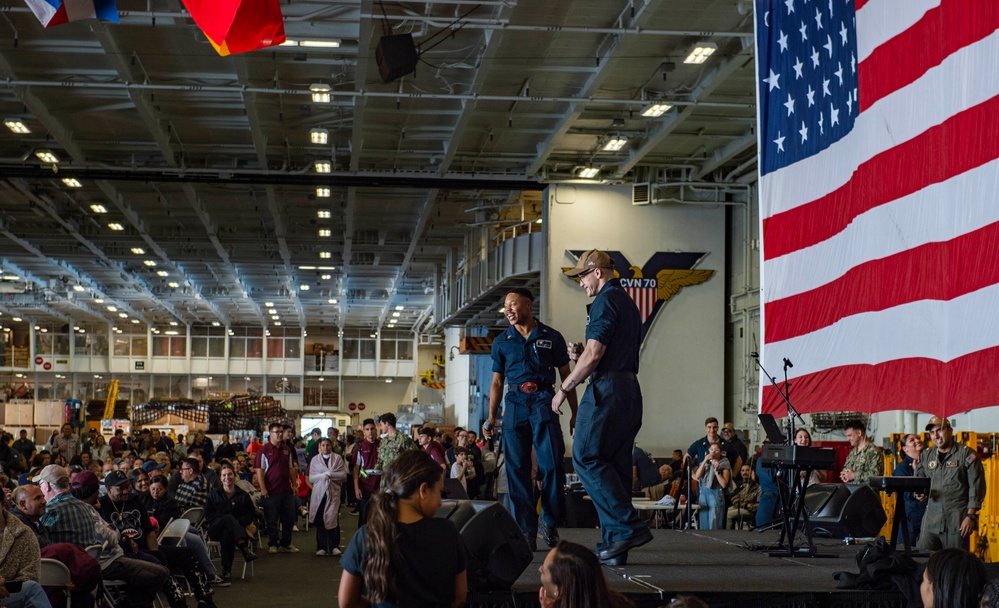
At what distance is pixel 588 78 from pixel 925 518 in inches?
356

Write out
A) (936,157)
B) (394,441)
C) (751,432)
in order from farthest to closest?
(751,432) → (394,441) → (936,157)

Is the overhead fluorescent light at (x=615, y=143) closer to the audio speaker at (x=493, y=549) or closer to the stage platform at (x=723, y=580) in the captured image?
the stage platform at (x=723, y=580)

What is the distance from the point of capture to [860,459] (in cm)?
1245

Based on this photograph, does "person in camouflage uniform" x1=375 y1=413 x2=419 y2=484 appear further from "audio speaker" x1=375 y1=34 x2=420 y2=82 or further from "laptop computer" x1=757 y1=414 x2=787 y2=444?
"laptop computer" x1=757 y1=414 x2=787 y2=444

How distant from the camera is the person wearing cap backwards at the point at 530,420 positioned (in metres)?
7.05

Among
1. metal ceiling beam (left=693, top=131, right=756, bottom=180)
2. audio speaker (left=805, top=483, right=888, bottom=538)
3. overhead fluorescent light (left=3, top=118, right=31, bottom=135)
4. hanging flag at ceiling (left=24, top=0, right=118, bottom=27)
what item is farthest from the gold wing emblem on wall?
hanging flag at ceiling (left=24, top=0, right=118, bottom=27)

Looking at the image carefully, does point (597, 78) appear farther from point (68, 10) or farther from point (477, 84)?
point (68, 10)

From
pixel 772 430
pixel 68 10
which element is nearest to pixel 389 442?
pixel 772 430

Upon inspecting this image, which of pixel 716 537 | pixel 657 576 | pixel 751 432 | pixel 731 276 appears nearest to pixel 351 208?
pixel 731 276

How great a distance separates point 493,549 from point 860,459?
8330mm

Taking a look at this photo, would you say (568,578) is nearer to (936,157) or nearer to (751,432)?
(936,157)

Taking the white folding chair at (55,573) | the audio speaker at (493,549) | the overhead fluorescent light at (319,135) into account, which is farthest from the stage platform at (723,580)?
→ the overhead fluorescent light at (319,135)

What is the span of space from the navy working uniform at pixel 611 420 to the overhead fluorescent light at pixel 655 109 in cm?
1234

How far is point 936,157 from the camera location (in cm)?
537
